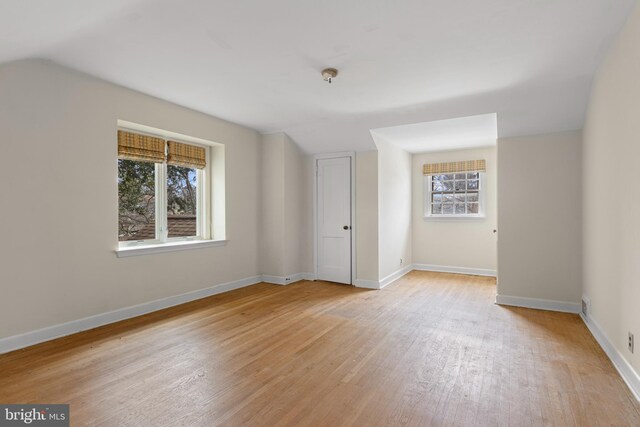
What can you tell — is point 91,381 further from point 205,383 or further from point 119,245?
point 119,245

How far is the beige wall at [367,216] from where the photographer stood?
5109mm

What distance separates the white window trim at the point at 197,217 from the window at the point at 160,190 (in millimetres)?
12

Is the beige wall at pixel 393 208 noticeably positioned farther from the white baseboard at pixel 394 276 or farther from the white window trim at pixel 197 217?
the white window trim at pixel 197 217

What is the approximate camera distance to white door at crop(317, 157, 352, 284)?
536 cm

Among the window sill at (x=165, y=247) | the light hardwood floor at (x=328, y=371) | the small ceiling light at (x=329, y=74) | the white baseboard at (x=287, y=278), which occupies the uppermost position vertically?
the small ceiling light at (x=329, y=74)

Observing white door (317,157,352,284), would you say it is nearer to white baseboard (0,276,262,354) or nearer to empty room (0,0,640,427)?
empty room (0,0,640,427)

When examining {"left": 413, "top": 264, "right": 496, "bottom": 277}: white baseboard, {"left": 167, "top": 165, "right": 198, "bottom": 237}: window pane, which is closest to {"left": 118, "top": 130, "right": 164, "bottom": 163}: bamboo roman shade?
{"left": 167, "top": 165, "right": 198, "bottom": 237}: window pane

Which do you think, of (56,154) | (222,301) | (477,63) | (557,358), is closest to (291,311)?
(222,301)

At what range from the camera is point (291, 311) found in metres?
3.88

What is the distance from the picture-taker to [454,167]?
20.6 feet

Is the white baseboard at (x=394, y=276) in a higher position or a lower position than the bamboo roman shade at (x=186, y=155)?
lower

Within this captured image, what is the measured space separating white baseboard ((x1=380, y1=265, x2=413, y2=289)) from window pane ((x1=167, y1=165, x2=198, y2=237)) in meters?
2.98

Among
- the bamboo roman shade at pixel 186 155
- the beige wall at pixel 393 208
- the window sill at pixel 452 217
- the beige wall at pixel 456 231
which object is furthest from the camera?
the window sill at pixel 452 217

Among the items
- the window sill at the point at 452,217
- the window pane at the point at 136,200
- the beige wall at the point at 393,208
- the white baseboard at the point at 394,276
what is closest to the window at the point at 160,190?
the window pane at the point at 136,200
